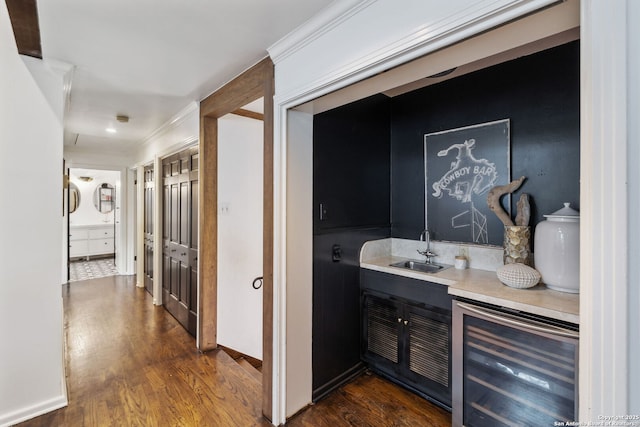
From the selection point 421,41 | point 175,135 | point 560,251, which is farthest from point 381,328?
point 175,135

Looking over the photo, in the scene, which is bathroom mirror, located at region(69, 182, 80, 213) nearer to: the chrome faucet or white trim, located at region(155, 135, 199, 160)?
white trim, located at region(155, 135, 199, 160)

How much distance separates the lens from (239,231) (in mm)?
3189

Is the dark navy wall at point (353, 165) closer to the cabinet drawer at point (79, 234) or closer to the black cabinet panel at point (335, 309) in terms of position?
the black cabinet panel at point (335, 309)

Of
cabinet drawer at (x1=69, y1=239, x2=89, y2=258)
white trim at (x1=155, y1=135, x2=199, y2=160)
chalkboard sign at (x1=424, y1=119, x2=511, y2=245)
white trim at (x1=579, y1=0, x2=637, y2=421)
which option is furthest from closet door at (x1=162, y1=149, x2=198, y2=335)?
cabinet drawer at (x1=69, y1=239, x2=89, y2=258)

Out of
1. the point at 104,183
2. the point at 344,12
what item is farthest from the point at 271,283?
the point at 104,183

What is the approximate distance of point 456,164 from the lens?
2391 millimetres

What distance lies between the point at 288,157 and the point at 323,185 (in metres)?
0.38

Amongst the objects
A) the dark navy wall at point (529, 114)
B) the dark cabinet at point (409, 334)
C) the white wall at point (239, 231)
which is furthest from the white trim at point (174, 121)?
the dark cabinet at point (409, 334)

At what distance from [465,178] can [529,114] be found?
0.58 m

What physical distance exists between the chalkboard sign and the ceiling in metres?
1.46

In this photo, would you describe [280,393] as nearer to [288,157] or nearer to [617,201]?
[288,157]

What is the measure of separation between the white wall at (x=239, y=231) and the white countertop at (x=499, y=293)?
146 cm

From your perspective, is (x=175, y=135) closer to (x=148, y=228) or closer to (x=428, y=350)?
(x=148, y=228)

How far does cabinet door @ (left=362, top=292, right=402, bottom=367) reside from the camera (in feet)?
7.49
